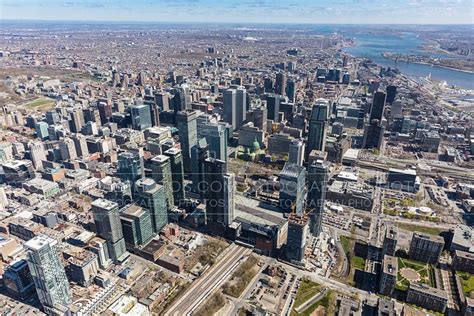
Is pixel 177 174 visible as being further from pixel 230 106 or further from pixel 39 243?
pixel 230 106

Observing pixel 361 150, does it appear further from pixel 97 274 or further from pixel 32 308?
pixel 32 308

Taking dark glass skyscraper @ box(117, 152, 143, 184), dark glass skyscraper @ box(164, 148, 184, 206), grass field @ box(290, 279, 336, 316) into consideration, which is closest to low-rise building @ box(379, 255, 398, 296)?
grass field @ box(290, 279, 336, 316)

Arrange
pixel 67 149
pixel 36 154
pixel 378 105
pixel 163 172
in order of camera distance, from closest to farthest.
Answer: pixel 163 172 < pixel 36 154 < pixel 67 149 < pixel 378 105

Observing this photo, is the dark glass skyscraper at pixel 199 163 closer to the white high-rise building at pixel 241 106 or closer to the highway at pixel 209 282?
the highway at pixel 209 282

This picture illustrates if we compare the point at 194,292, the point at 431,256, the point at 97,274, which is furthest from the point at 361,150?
the point at 97,274

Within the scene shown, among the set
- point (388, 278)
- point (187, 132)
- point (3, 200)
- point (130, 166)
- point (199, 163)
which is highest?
point (187, 132)

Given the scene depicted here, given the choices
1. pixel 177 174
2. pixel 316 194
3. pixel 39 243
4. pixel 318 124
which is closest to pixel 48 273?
pixel 39 243

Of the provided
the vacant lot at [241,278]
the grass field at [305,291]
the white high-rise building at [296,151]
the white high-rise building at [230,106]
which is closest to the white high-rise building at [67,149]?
the white high-rise building at [230,106]
